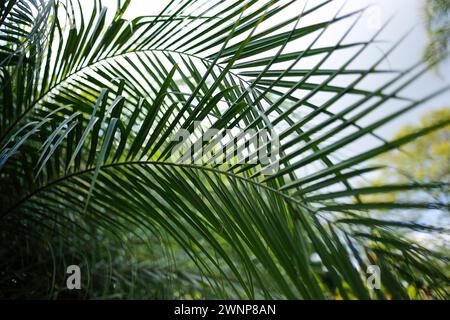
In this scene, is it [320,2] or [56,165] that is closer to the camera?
[320,2]

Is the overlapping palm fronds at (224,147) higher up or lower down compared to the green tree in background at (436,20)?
Result: lower down

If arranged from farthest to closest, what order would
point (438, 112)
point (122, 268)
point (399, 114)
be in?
point (438, 112) < point (122, 268) < point (399, 114)

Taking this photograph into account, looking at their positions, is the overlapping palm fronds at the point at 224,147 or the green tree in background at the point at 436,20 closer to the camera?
the overlapping palm fronds at the point at 224,147

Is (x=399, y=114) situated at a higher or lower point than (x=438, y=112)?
lower

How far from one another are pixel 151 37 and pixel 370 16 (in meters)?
0.48

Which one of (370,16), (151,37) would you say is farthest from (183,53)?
(370,16)

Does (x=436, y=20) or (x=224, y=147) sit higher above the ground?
(x=436, y=20)

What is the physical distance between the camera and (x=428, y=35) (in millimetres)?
A: 4152

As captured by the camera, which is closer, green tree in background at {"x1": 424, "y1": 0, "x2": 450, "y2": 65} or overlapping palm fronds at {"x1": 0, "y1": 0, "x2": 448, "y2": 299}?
overlapping palm fronds at {"x1": 0, "y1": 0, "x2": 448, "y2": 299}

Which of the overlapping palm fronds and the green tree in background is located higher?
the green tree in background

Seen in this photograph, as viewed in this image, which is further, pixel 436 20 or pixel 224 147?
pixel 436 20

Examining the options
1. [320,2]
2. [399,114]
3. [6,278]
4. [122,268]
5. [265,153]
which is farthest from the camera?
[122,268]
